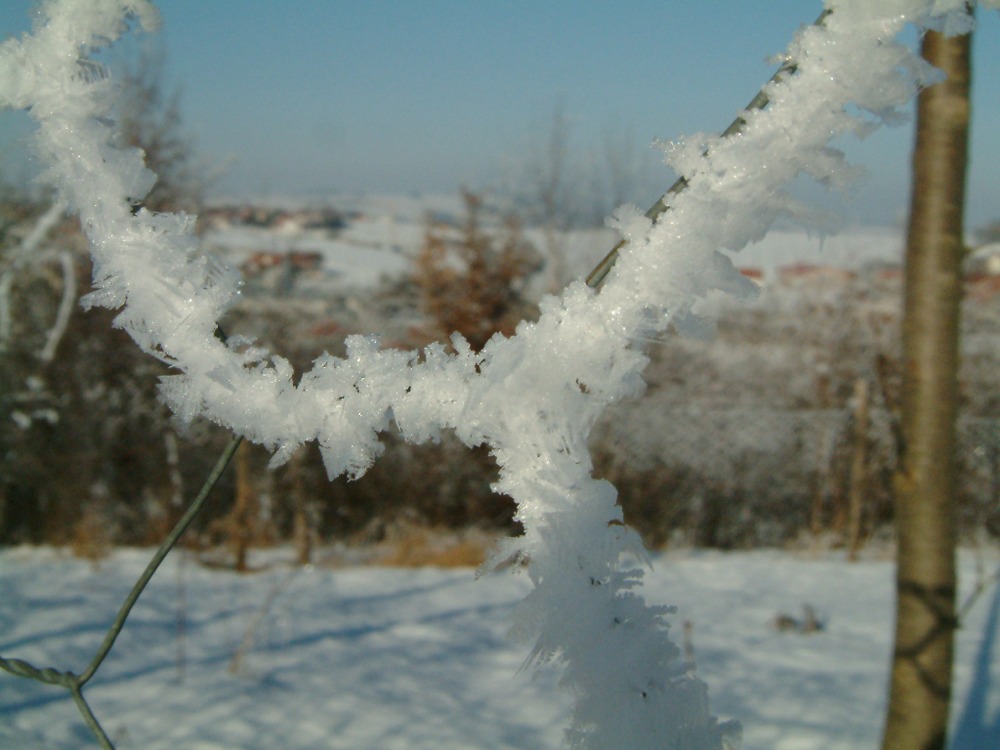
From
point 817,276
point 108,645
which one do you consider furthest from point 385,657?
point 817,276

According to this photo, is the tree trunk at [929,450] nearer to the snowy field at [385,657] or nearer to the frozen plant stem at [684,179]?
the snowy field at [385,657]

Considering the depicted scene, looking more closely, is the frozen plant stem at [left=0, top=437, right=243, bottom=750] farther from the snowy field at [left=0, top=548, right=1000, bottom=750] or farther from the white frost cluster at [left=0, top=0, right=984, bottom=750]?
the snowy field at [left=0, top=548, right=1000, bottom=750]

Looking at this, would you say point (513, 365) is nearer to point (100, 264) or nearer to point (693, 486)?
point (100, 264)

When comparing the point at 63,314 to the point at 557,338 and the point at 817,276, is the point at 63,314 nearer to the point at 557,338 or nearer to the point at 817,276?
the point at 557,338

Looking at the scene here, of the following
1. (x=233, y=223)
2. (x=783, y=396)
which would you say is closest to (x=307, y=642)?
(x=783, y=396)

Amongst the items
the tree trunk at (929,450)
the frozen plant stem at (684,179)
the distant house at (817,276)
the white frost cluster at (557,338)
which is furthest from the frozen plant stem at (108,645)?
the distant house at (817,276)

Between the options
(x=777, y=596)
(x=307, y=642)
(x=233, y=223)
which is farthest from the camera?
(x=233, y=223)

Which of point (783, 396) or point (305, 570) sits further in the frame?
point (783, 396)
